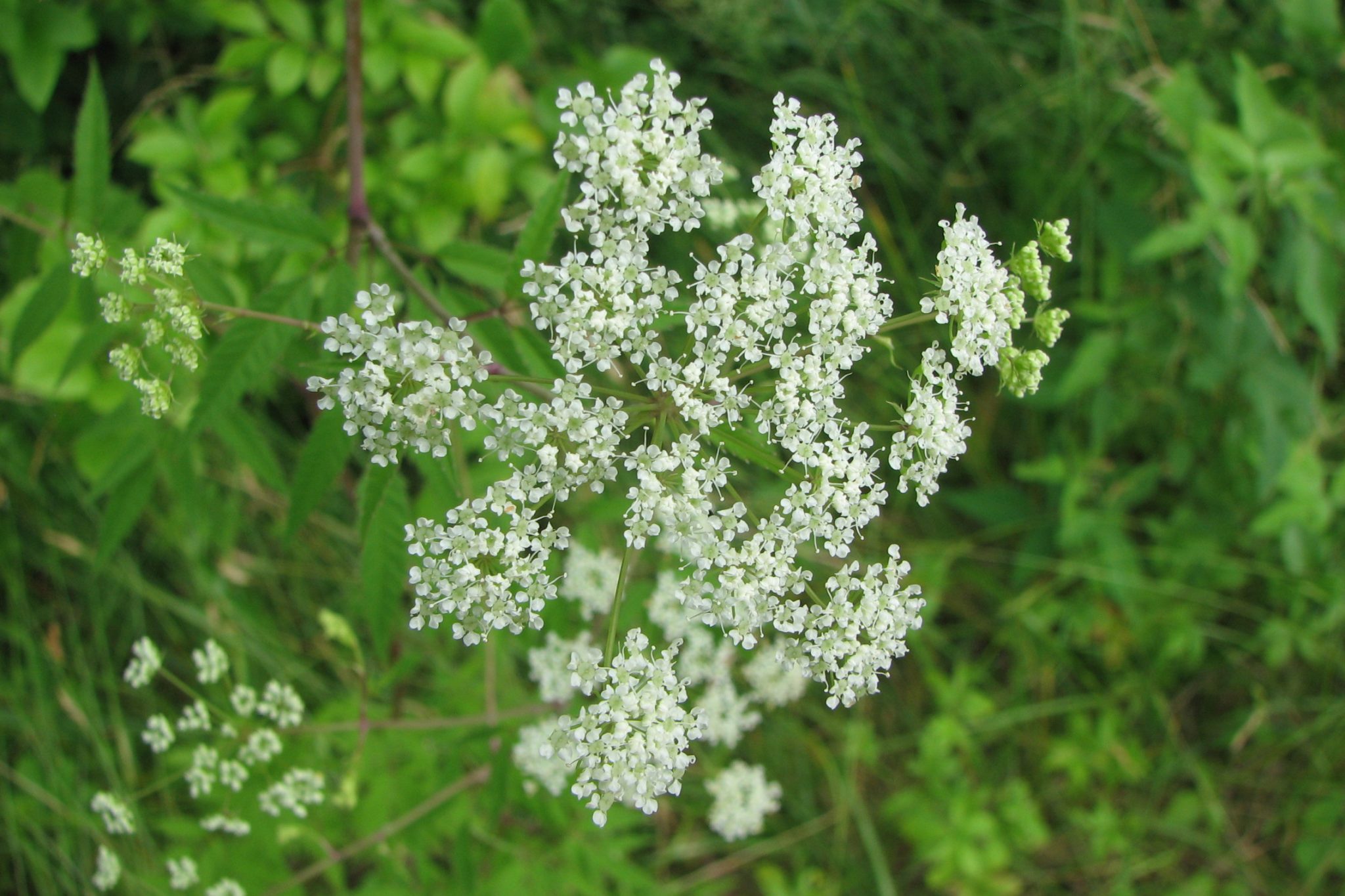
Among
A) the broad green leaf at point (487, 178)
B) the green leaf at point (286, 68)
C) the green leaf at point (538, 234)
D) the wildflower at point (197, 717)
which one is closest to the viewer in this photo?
the green leaf at point (538, 234)

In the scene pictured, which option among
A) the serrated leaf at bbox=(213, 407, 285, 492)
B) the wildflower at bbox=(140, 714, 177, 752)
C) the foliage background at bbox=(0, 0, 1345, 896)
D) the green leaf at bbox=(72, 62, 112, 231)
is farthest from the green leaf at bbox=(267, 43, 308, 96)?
the wildflower at bbox=(140, 714, 177, 752)

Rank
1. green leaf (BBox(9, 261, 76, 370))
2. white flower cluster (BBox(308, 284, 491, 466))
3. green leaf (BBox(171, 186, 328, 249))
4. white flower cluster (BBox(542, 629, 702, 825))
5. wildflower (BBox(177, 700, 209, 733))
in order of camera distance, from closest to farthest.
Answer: white flower cluster (BBox(308, 284, 491, 466)) < white flower cluster (BBox(542, 629, 702, 825)) < green leaf (BBox(171, 186, 328, 249)) < green leaf (BBox(9, 261, 76, 370)) < wildflower (BBox(177, 700, 209, 733))

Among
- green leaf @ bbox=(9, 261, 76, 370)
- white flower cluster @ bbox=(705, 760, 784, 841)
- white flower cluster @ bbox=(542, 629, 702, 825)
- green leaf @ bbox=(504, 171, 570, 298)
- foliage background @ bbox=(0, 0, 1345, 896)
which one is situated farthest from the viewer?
white flower cluster @ bbox=(705, 760, 784, 841)

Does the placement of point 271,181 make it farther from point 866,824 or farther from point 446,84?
point 866,824

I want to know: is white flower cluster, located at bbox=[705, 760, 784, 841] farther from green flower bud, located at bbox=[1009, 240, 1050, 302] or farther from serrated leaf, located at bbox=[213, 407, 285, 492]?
green flower bud, located at bbox=[1009, 240, 1050, 302]

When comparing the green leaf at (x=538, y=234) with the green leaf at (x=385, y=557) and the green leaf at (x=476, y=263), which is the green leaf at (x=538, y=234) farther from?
the green leaf at (x=385, y=557)

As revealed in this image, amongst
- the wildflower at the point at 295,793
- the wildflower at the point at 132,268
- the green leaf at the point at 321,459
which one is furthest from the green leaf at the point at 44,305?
the wildflower at the point at 295,793
